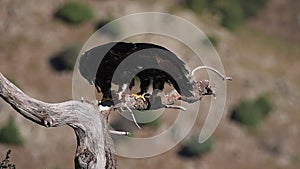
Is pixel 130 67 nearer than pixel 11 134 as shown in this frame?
Yes

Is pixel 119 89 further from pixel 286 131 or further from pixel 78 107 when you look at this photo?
pixel 286 131

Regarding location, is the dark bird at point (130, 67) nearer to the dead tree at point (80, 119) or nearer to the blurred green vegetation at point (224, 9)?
the dead tree at point (80, 119)

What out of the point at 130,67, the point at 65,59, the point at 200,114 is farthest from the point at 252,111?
the point at 130,67

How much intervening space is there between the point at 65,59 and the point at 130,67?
1325 inches

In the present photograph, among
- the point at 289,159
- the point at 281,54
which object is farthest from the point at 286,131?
the point at 281,54

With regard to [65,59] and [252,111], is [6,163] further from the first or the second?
[252,111]

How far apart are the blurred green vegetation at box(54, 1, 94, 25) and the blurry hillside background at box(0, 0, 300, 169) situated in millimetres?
56

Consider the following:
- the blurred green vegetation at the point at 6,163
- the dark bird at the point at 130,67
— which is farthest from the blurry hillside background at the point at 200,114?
the blurred green vegetation at the point at 6,163

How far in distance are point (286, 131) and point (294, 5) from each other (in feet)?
49.0

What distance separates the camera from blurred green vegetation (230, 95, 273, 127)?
4950 cm

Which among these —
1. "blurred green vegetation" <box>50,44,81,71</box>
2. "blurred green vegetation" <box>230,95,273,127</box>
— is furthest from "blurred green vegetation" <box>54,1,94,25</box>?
"blurred green vegetation" <box>230,95,273,127</box>

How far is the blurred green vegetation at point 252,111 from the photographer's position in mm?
49500

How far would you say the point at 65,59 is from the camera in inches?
1891

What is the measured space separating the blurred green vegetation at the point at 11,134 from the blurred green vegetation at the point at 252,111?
12.3 metres
